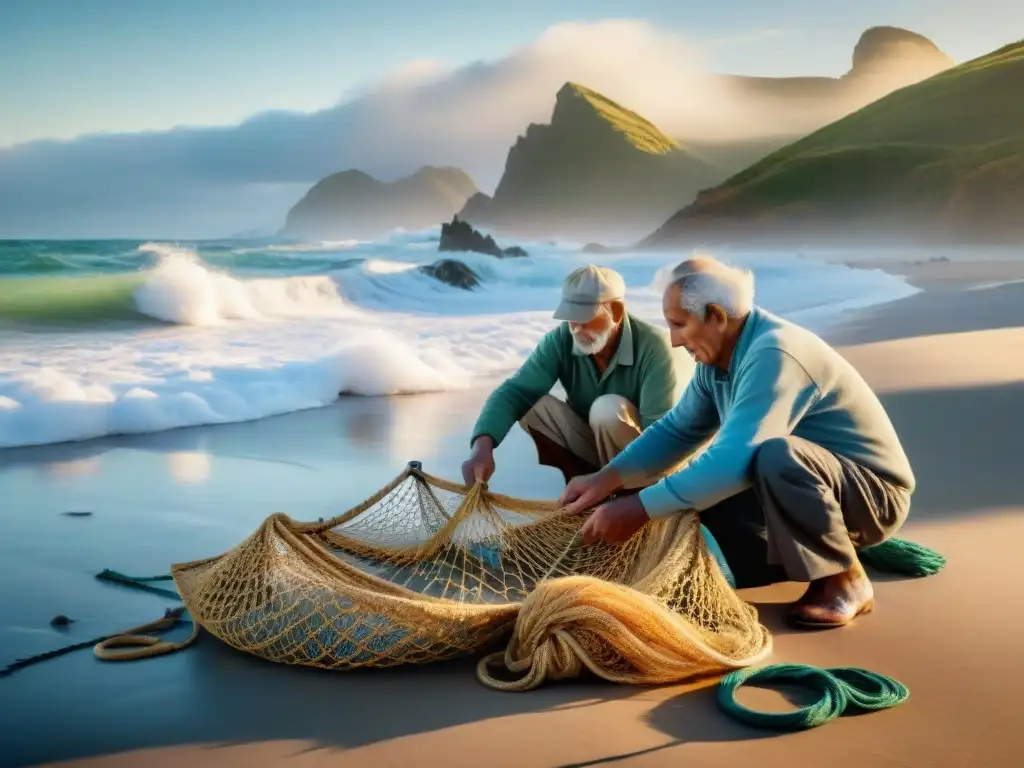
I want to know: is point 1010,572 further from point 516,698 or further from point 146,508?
point 146,508

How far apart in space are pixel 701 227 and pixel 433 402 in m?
22.5

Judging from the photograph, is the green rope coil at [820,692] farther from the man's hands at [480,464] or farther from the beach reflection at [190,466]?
the beach reflection at [190,466]

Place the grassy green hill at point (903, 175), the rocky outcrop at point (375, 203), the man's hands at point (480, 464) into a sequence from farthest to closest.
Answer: the grassy green hill at point (903, 175) → the rocky outcrop at point (375, 203) → the man's hands at point (480, 464)

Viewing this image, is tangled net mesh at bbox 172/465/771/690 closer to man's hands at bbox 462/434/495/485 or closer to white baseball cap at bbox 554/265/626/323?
man's hands at bbox 462/434/495/485

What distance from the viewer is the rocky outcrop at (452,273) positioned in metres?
21.5

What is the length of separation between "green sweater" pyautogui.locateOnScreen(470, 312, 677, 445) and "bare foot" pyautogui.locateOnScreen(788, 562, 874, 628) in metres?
0.90

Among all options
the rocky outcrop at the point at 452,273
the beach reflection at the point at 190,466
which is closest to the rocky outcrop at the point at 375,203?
the rocky outcrop at the point at 452,273

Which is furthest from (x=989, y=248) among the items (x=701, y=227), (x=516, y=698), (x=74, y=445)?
(x=516, y=698)

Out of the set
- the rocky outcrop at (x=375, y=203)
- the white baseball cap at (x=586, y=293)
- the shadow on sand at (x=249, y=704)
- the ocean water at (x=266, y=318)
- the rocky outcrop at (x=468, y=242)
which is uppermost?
the rocky outcrop at (x=375, y=203)

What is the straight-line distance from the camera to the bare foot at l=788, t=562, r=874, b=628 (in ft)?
10.7

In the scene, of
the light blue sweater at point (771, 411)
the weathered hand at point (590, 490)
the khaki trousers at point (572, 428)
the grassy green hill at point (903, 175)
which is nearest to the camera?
the light blue sweater at point (771, 411)

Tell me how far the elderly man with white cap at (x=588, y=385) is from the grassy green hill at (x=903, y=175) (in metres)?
24.8

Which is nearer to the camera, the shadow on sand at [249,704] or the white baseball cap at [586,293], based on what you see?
the shadow on sand at [249,704]

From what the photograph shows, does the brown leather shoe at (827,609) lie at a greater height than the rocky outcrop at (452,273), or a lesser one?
lesser
